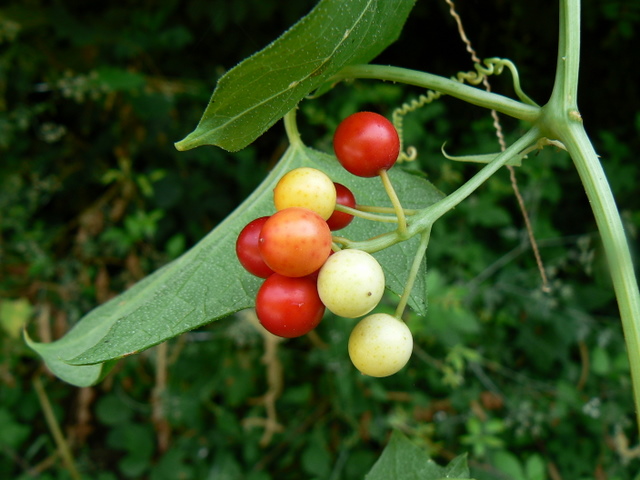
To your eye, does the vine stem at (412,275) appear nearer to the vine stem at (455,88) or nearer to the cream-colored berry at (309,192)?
the cream-colored berry at (309,192)

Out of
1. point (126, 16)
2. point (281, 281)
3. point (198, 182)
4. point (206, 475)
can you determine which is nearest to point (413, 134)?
point (198, 182)

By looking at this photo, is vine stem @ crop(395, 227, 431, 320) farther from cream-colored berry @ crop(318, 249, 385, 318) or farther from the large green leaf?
the large green leaf

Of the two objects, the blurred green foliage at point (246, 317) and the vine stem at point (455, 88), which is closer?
the vine stem at point (455, 88)

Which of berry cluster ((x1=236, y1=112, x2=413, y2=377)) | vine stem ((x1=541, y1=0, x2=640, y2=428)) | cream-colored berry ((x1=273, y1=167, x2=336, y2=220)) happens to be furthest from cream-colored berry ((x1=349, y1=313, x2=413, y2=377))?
vine stem ((x1=541, y1=0, x2=640, y2=428))

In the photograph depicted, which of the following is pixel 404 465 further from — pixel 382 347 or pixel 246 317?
pixel 246 317

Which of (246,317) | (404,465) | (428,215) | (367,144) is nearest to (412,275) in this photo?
(428,215)

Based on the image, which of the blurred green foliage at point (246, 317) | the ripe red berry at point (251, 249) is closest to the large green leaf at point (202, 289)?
the ripe red berry at point (251, 249)
